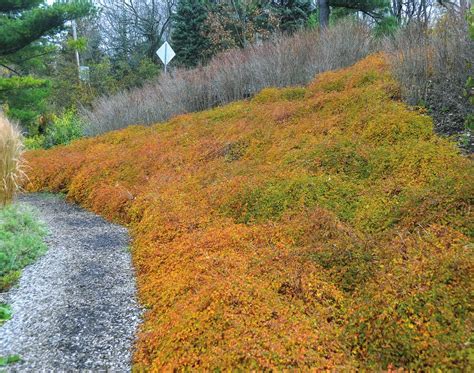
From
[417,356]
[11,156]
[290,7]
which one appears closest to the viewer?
[417,356]

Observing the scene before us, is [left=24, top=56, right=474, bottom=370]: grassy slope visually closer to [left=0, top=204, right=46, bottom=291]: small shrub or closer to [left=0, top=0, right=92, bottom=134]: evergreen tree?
[left=0, top=204, right=46, bottom=291]: small shrub

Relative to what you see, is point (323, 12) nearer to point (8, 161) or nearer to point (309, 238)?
point (8, 161)

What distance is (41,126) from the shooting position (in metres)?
15.8

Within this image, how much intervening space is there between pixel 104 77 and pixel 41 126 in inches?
171

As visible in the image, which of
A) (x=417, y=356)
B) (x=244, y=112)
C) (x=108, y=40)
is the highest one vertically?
(x=108, y=40)

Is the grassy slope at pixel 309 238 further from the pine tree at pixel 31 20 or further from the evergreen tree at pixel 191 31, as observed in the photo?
the evergreen tree at pixel 191 31

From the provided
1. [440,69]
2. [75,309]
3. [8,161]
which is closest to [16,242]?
[8,161]

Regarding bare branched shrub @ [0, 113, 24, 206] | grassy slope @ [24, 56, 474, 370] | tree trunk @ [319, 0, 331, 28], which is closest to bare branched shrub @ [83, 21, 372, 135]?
grassy slope @ [24, 56, 474, 370]

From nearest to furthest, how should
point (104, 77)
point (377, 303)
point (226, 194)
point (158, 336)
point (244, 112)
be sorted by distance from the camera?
point (377, 303) → point (158, 336) → point (226, 194) → point (244, 112) → point (104, 77)

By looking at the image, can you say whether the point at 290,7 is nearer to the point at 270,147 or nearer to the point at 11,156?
the point at 270,147

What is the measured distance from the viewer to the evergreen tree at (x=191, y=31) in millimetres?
17156

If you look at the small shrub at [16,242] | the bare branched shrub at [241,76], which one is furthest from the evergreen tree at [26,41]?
the small shrub at [16,242]

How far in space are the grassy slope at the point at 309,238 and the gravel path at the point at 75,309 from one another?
19 centimetres

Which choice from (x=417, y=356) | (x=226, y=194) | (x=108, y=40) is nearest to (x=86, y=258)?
(x=226, y=194)
